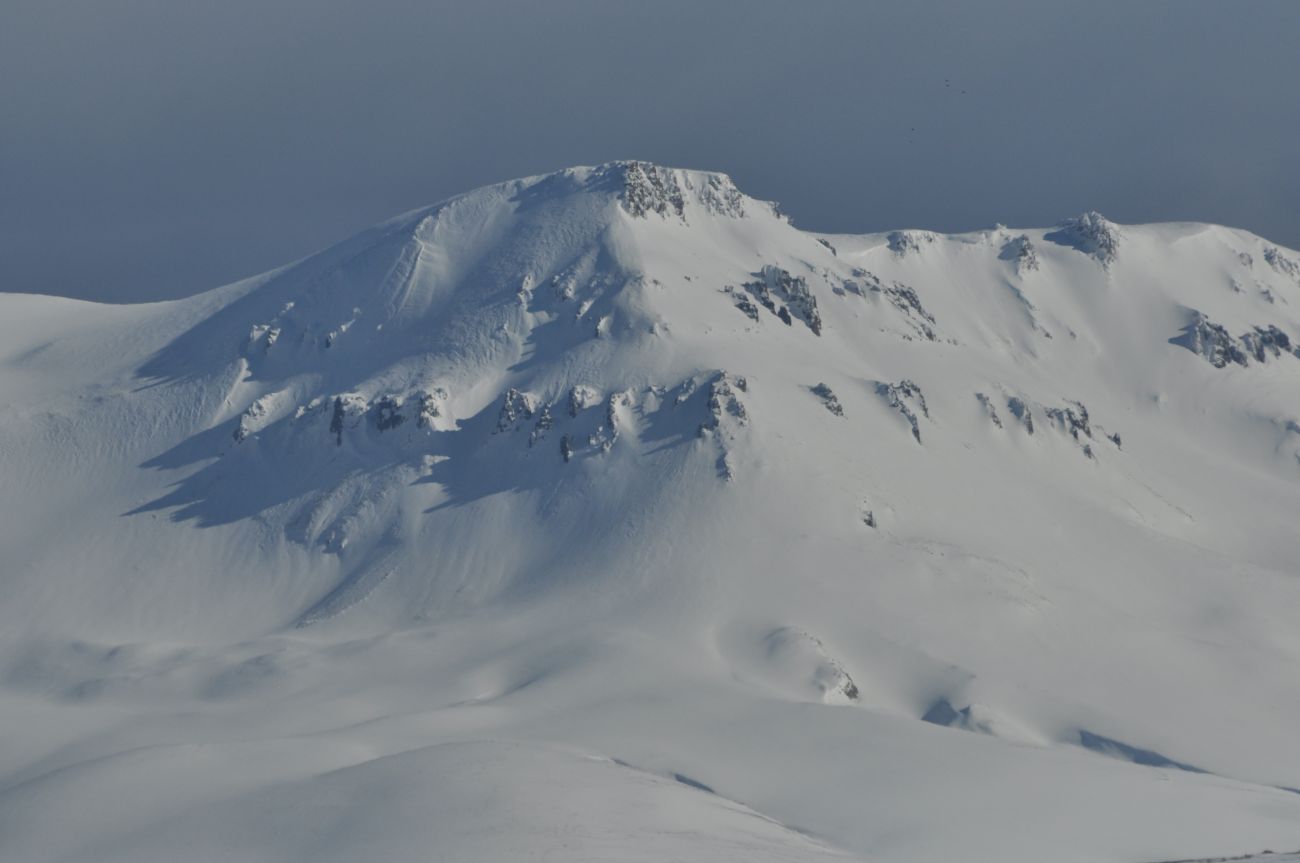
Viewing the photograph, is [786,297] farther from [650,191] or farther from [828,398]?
[828,398]

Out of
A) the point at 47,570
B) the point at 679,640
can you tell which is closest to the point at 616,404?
the point at 679,640

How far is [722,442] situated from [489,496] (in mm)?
25813

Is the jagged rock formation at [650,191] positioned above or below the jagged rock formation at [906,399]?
above

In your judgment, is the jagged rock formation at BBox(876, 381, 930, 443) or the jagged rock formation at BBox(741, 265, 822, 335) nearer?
the jagged rock formation at BBox(876, 381, 930, 443)

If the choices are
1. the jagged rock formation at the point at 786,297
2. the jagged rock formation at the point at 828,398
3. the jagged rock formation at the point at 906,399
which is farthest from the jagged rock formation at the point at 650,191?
the jagged rock formation at the point at 906,399

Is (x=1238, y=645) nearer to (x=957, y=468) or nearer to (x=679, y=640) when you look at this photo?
(x=957, y=468)

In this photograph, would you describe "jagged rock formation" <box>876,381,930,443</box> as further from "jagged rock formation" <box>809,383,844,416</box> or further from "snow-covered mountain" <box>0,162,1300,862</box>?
"jagged rock formation" <box>809,383,844,416</box>

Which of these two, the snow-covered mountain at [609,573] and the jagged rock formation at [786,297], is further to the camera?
the jagged rock formation at [786,297]

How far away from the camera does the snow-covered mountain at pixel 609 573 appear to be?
230 feet

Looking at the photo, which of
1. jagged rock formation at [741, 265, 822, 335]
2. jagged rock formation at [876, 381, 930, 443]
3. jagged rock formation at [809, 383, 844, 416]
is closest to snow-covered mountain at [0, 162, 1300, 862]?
jagged rock formation at [741, 265, 822, 335]

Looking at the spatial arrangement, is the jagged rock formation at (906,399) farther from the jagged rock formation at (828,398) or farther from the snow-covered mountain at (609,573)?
the jagged rock formation at (828,398)

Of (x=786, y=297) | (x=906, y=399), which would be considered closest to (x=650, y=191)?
(x=786, y=297)

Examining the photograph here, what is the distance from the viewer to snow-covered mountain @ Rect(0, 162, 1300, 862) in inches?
2766

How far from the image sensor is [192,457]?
504 feet
